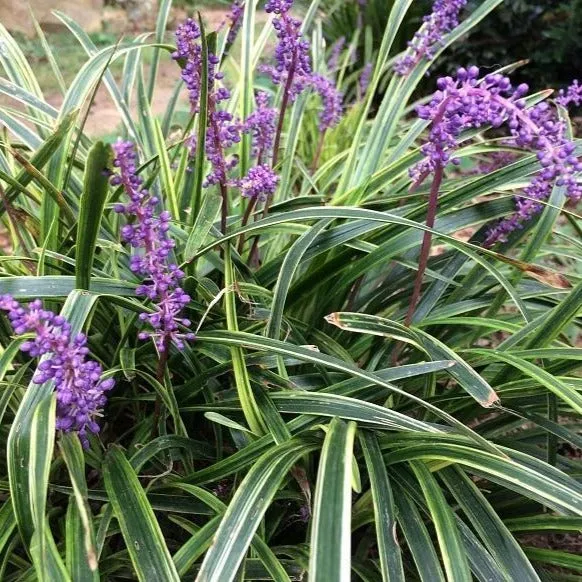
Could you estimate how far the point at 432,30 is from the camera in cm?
233

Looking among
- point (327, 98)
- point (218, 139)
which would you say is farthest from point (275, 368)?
point (327, 98)

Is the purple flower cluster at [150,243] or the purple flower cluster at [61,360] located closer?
the purple flower cluster at [61,360]

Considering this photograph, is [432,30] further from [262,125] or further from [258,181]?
[258,181]

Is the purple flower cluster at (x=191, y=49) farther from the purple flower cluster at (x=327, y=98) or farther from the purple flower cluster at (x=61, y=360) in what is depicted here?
the purple flower cluster at (x=327, y=98)

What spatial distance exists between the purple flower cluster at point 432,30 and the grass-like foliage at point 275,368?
0.01 meters

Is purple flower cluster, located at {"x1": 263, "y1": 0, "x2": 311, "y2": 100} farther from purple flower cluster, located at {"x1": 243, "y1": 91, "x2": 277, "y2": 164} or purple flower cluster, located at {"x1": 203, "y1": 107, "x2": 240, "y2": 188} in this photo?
purple flower cluster, located at {"x1": 203, "y1": 107, "x2": 240, "y2": 188}

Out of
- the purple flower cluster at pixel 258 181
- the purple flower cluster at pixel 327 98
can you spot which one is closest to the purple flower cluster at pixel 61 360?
the purple flower cluster at pixel 258 181

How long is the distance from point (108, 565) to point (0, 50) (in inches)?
74.3

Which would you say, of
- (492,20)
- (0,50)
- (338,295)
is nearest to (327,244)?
(338,295)

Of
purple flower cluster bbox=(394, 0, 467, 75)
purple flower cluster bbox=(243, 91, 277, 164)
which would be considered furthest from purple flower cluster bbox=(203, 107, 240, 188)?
purple flower cluster bbox=(394, 0, 467, 75)

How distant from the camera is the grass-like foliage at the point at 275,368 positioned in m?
1.22

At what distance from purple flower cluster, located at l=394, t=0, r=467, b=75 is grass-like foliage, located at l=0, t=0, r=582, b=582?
1 cm

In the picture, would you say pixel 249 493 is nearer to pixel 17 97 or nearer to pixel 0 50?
pixel 17 97

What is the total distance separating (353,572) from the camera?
1.64 meters
